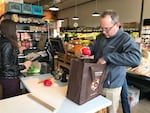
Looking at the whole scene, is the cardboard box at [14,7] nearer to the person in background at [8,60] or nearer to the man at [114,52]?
the person in background at [8,60]

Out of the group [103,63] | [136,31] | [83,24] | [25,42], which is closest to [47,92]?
[103,63]

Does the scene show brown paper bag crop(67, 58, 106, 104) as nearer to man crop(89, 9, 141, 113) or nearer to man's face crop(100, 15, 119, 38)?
man crop(89, 9, 141, 113)

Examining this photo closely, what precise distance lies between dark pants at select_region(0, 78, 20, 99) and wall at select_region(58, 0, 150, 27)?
28.4 feet

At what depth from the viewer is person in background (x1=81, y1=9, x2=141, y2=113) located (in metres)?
1.70

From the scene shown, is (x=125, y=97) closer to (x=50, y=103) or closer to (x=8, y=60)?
(x=50, y=103)

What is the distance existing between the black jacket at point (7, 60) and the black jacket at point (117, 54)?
3.42 feet

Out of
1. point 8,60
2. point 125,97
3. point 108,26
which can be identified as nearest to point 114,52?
point 108,26

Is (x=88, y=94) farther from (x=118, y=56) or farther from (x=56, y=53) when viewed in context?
(x=56, y=53)

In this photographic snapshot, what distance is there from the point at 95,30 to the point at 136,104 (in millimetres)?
7908

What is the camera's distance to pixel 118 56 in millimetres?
1695

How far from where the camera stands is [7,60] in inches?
84.4

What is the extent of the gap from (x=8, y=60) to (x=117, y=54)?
1332 mm

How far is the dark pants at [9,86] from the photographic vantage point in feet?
7.47

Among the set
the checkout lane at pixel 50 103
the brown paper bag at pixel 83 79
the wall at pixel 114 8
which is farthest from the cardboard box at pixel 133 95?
the wall at pixel 114 8
